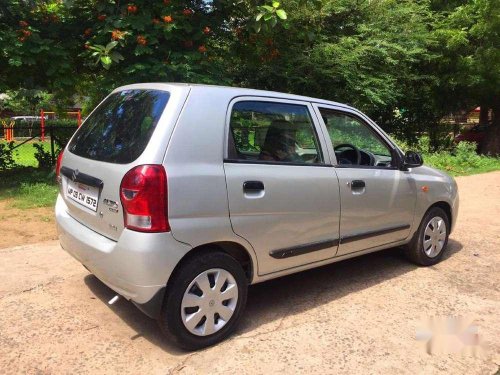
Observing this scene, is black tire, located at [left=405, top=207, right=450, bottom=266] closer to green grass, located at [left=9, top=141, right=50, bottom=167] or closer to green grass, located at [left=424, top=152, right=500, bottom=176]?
green grass, located at [left=424, top=152, right=500, bottom=176]

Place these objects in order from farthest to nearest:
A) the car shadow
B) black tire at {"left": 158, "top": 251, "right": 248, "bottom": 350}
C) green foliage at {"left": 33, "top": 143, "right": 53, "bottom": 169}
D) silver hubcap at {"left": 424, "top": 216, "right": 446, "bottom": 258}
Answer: green foliage at {"left": 33, "top": 143, "right": 53, "bottom": 169}, silver hubcap at {"left": 424, "top": 216, "right": 446, "bottom": 258}, the car shadow, black tire at {"left": 158, "top": 251, "right": 248, "bottom": 350}

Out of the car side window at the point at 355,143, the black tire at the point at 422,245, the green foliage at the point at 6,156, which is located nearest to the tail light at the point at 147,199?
the car side window at the point at 355,143

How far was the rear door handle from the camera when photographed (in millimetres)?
3417

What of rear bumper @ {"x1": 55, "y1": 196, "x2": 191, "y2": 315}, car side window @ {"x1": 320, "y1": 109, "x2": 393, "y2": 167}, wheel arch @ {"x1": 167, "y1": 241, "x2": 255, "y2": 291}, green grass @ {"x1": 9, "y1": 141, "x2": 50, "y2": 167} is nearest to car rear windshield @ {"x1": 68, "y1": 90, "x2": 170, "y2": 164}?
rear bumper @ {"x1": 55, "y1": 196, "x2": 191, "y2": 315}

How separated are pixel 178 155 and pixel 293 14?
926 centimetres

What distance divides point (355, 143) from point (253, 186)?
1868 millimetres

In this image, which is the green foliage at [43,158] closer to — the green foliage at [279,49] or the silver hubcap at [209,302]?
the green foliage at [279,49]

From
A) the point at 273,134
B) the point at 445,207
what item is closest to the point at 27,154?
the point at 273,134

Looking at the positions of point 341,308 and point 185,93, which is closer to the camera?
point 185,93

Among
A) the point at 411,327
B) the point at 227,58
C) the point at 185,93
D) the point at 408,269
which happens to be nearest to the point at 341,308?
the point at 411,327

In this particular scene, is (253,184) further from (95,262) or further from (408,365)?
(408,365)

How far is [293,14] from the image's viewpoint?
11.4 meters

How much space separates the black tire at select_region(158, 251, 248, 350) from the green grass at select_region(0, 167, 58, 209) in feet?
15.3

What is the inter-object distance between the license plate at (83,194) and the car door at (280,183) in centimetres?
93
